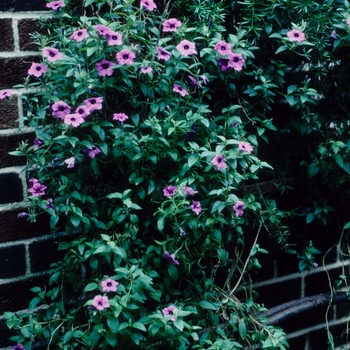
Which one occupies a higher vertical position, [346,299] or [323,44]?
[323,44]

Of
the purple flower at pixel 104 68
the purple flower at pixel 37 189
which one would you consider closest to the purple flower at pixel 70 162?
the purple flower at pixel 37 189

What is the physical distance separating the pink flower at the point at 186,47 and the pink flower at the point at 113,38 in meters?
0.19

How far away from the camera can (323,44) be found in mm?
2084

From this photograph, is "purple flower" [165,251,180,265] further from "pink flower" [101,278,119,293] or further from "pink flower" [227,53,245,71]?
"pink flower" [227,53,245,71]

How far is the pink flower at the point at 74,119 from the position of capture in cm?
169

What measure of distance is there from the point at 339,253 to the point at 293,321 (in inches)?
13.8

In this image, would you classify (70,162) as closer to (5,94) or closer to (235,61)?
(5,94)

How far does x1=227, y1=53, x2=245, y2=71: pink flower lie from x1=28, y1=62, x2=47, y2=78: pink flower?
0.57m

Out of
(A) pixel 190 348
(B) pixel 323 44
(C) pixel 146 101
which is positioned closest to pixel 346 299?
(A) pixel 190 348

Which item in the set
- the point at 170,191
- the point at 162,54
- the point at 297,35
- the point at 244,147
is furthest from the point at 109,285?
the point at 297,35

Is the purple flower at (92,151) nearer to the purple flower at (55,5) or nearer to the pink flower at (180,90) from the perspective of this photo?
the pink flower at (180,90)

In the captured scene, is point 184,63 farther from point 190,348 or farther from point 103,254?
point 190,348

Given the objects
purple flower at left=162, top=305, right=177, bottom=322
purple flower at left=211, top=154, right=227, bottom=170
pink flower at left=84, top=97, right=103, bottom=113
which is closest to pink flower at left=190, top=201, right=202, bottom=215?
purple flower at left=211, top=154, right=227, bottom=170

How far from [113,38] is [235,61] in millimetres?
411
